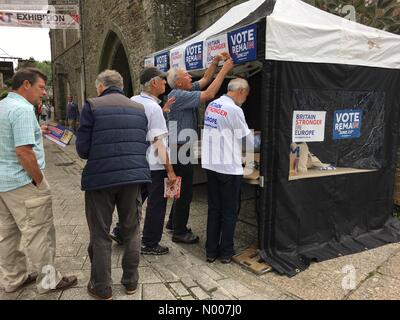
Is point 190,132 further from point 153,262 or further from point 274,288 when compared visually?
point 274,288

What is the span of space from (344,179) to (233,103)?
1.55 metres

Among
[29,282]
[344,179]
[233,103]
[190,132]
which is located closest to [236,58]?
[233,103]

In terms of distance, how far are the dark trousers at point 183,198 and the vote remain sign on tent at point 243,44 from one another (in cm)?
126

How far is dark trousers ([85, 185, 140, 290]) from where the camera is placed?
274 centimetres

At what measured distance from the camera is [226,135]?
344 cm

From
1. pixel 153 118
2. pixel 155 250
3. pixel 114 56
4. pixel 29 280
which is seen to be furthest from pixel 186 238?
pixel 114 56

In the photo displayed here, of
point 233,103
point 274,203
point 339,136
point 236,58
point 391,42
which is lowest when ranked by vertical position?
point 274,203

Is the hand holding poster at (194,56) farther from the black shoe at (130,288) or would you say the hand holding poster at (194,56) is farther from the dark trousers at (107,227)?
the black shoe at (130,288)

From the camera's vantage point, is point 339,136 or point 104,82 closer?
point 104,82

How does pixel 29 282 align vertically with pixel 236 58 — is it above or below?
below

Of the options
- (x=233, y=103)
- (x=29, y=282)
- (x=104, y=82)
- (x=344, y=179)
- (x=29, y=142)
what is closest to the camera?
(x=29, y=142)

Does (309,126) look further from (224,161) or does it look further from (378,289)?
(378,289)

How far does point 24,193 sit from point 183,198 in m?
1.75

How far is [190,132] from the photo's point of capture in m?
3.97
